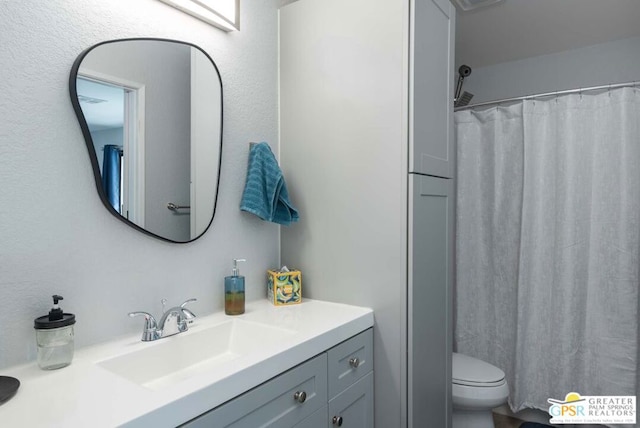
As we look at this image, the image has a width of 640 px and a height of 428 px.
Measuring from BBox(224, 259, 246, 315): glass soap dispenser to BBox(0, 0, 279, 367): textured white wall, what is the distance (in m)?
0.06

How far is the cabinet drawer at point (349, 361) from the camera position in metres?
1.25

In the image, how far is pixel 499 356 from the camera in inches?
95.3

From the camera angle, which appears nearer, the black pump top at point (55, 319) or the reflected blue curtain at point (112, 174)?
the black pump top at point (55, 319)

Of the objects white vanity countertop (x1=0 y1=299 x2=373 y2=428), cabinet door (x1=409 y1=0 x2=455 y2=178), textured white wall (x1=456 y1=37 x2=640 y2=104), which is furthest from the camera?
textured white wall (x1=456 y1=37 x2=640 y2=104)

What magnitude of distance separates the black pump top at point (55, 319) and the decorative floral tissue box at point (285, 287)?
0.76 metres

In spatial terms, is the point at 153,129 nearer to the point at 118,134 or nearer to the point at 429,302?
the point at 118,134

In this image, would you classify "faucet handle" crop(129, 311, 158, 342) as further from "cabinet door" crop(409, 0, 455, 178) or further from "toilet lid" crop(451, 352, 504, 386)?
"toilet lid" crop(451, 352, 504, 386)

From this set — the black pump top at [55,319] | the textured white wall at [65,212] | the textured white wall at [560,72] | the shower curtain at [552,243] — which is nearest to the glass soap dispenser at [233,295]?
the textured white wall at [65,212]

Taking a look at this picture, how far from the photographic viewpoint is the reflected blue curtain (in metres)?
1.14

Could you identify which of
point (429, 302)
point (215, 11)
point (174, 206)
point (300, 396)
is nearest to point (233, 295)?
point (174, 206)

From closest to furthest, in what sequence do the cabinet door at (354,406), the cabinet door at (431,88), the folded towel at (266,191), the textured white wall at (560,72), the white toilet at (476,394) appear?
the cabinet door at (354,406) → the cabinet door at (431,88) → the folded towel at (266,191) → the white toilet at (476,394) → the textured white wall at (560,72)

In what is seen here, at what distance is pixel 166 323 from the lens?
47.9 inches

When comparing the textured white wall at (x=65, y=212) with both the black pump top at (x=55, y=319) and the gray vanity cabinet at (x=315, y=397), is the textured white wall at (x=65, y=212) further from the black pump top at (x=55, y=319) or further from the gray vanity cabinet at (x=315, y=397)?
the gray vanity cabinet at (x=315, y=397)

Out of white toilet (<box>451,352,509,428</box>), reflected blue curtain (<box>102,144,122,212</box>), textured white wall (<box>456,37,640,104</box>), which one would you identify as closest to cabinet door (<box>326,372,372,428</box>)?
white toilet (<box>451,352,509,428</box>)
